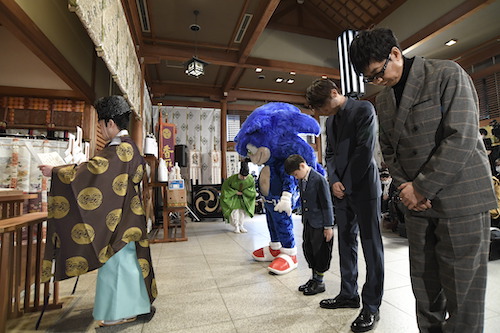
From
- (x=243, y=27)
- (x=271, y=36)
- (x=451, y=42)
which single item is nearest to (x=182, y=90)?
(x=271, y=36)

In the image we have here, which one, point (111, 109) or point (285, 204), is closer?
point (111, 109)

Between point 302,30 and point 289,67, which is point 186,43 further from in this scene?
point 302,30

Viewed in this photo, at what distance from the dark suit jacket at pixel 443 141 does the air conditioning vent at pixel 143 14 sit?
4.83 m

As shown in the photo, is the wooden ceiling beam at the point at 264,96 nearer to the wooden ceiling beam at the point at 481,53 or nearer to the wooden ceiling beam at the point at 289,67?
the wooden ceiling beam at the point at 289,67

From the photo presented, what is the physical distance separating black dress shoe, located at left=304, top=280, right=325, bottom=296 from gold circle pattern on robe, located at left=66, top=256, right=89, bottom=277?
1.48 meters

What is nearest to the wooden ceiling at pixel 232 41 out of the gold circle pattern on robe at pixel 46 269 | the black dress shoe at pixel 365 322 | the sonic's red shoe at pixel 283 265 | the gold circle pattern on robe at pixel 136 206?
the gold circle pattern on robe at pixel 136 206

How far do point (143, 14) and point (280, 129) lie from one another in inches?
150

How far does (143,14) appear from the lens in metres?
4.76

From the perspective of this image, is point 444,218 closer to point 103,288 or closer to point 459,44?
point 103,288

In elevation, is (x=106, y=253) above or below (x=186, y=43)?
below

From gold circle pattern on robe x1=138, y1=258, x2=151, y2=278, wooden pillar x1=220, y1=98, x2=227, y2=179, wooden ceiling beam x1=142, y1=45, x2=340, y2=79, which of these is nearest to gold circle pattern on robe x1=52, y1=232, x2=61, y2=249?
gold circle pattern on robe x1=138, y1=258, x2=151, y2=278

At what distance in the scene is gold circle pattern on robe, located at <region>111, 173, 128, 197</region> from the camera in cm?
158

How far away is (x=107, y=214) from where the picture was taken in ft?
5.10

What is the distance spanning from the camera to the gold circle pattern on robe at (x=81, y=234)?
150 cm
